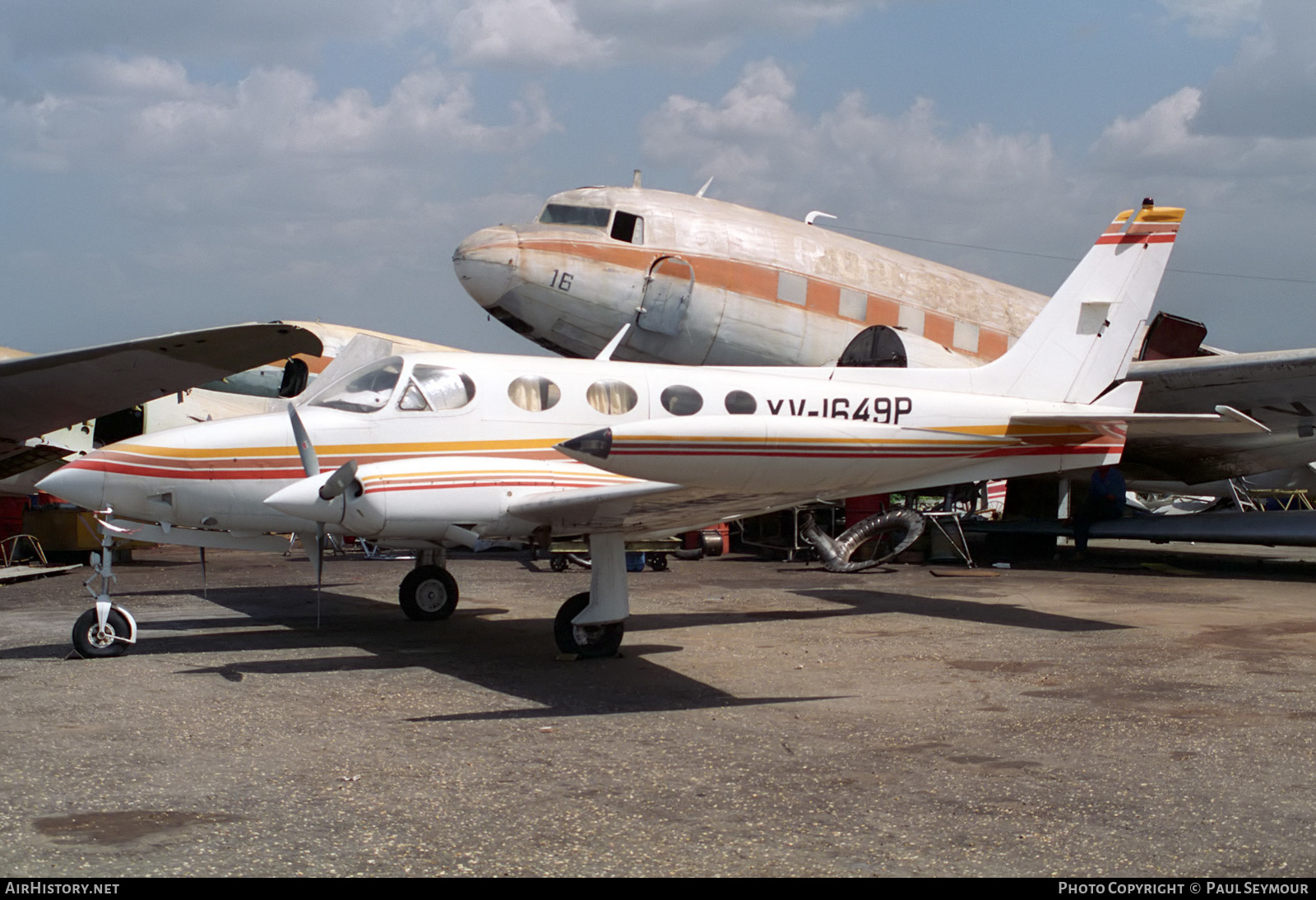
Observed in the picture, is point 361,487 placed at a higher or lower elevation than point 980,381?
lower

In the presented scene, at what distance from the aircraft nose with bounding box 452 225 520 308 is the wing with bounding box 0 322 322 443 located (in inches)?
264

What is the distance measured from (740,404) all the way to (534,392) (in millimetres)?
2145

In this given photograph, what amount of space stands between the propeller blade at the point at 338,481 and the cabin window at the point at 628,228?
10.5 meters

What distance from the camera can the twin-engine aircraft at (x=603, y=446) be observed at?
8.05m

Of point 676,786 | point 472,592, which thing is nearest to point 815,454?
point 676,786

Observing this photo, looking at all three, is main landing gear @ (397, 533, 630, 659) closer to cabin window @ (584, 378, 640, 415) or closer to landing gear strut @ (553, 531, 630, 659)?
landing gear strut @ (553, 531, 630, 659)

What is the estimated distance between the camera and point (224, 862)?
446 cm

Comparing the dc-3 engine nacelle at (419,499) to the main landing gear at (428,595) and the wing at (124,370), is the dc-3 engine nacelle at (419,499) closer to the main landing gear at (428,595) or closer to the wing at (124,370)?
the wing at (124,370)

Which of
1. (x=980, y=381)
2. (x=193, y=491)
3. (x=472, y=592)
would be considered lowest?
(x=472, y=592)

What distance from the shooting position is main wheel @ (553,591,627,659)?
32.2 ft

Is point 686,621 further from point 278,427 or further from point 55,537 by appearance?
point 55,537

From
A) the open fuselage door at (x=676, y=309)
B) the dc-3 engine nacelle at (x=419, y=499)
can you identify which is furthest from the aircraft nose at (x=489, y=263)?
the dc-3 engine nacelle at (x=419, y=499)
